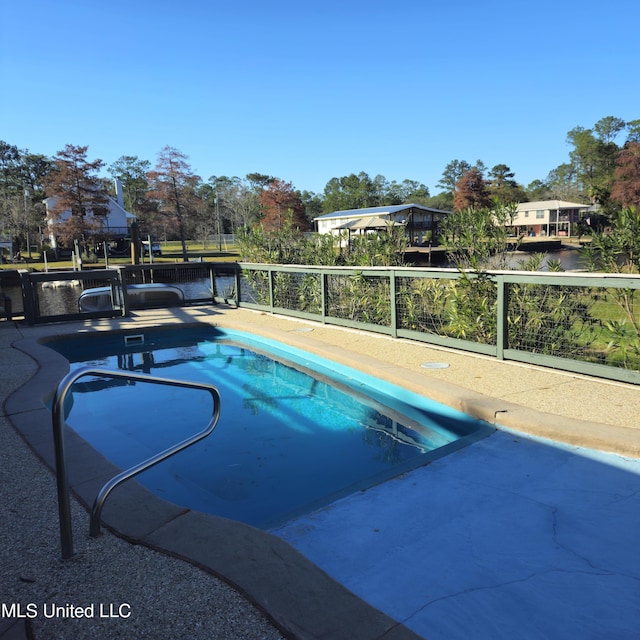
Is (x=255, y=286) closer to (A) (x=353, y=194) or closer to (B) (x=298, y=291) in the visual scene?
(B) (x=298, y=291)

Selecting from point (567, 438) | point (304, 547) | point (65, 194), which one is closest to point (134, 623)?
point (304, 547)

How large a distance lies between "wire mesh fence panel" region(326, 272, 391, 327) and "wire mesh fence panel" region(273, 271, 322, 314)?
389mm

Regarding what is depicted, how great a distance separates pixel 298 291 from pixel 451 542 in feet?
25.0

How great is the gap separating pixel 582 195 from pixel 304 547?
8933 cm

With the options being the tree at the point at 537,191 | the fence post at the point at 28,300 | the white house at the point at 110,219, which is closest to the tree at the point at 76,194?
the white house at the point at 110,219

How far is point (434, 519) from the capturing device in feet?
10.2

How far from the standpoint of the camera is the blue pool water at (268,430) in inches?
165

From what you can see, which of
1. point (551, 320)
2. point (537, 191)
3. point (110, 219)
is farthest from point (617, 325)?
point (537, 191)

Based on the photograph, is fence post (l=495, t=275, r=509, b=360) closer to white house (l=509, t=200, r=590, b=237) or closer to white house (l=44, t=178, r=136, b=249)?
white house (l=44, t=178, r=136, b=249)

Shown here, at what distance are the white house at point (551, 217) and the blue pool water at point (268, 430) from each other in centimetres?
6237

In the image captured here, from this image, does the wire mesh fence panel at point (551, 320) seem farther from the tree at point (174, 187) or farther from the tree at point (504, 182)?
the tree at point (504, 182)

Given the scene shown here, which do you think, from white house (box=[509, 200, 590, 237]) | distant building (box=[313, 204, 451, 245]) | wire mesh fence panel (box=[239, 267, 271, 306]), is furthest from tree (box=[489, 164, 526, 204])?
wire mesh fence panel (box=[239, 267, 271, 306])

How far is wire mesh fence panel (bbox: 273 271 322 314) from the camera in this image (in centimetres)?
964

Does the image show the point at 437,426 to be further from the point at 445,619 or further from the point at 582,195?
the point at 582,195
